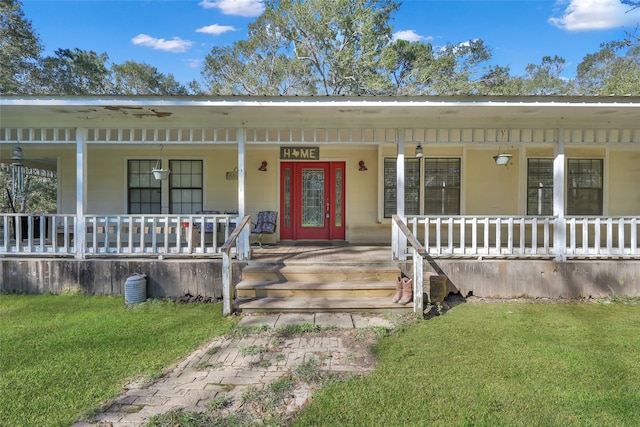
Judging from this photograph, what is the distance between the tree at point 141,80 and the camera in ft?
83.0

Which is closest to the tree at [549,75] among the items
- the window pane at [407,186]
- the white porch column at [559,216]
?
the window pane at [407,186]

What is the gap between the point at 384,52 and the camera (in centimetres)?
1883

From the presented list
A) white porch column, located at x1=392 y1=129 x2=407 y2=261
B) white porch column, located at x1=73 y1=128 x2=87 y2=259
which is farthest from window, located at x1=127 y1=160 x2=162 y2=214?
white porch column, located at x1=392 y1=129 x2=407 y2=261

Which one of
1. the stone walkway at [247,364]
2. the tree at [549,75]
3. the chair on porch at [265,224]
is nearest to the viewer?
the stone walkway at [247,364]

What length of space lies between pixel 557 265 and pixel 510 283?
824mm

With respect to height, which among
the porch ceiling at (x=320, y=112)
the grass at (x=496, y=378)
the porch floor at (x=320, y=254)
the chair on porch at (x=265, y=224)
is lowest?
the grass at (x=496, y=378)

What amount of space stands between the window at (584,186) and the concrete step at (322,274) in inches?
213

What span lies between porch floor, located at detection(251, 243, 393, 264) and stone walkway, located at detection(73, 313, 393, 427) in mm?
1334

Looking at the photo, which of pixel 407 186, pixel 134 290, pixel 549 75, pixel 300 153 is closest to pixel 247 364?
pixel 134 290

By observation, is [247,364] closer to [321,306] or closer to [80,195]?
[321,306]

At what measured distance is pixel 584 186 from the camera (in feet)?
27.2

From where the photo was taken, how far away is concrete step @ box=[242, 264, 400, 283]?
5.63 metres

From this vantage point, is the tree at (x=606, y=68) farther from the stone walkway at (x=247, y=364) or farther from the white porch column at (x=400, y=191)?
the stone walkway at (x=247, y=364)

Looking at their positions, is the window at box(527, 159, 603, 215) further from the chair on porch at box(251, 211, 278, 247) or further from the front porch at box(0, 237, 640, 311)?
the chair on porch at box(251, 211, 278, 247)
